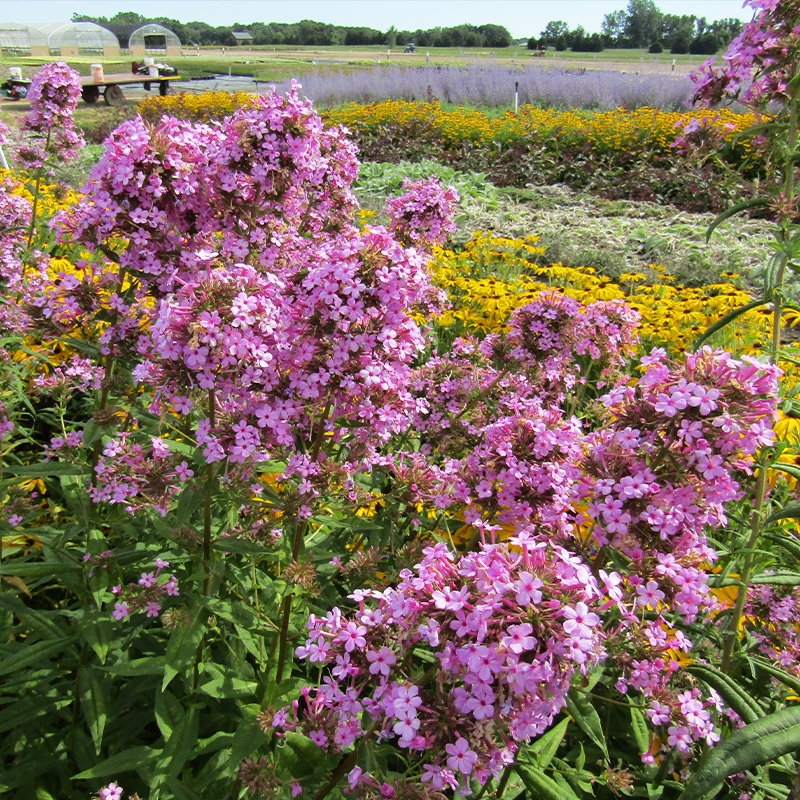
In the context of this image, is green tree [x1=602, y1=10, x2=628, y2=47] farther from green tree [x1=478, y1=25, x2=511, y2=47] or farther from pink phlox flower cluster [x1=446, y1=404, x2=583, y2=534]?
pink phlox flower cluster [x1=446, y1=404, x2=583, y2=534]

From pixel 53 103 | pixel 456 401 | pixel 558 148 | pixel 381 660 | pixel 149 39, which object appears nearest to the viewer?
pixel 381 660

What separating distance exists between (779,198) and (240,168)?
7.91ft

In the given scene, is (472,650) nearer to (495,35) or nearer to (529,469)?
(529,469)

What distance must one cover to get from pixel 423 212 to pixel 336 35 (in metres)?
128

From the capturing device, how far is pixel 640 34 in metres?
100

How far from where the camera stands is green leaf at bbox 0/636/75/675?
8.40 feet

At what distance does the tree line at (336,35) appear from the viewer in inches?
4289

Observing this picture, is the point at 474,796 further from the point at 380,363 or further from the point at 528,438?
the point at 380,363

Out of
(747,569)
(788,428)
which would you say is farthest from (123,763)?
(788,428)

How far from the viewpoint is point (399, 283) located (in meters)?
2.13

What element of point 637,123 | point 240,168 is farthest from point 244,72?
point 240,168

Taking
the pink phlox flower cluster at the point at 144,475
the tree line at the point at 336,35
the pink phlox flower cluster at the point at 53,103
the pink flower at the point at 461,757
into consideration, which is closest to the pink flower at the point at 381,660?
the pink flower at the point at 461,757

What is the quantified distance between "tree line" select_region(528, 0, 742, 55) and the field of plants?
97993 millimetres

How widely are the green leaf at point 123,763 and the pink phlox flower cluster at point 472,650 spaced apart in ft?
3.99
